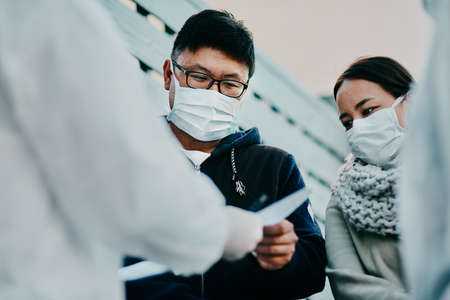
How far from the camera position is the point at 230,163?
1548mm

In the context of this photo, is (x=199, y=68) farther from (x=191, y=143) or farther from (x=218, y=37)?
(x=191, y=143)

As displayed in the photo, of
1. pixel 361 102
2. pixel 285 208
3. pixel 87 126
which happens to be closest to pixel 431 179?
pixel 285 208

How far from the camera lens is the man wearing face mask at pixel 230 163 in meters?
1.22

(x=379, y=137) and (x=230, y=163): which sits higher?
(x=379, y=137)

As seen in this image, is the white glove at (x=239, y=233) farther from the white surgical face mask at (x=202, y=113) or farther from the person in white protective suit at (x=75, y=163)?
the white surgical face mask at (x=202, y=113)

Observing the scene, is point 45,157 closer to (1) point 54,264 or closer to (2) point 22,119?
(2) point 22,119

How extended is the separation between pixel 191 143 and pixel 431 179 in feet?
3.56

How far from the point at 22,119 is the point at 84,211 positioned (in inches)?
6.8

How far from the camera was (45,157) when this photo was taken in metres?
0.63

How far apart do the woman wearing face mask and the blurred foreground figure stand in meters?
0.56

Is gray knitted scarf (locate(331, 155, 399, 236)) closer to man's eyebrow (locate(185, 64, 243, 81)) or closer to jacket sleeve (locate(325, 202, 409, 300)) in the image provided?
jacket sleeve (locate(325, 202, 409, 300))

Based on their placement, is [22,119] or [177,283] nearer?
[22,119]

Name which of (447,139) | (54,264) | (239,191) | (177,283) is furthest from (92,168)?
(239,191)

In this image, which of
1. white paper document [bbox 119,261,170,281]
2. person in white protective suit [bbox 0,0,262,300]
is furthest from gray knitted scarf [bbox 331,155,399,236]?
person in white protective suit [bbox 0,0,262,300]
